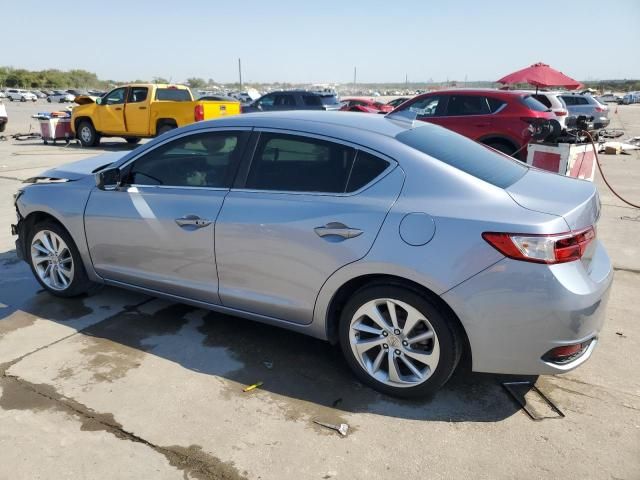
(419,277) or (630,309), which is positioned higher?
(419,277)

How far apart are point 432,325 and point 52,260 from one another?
10.8 ft

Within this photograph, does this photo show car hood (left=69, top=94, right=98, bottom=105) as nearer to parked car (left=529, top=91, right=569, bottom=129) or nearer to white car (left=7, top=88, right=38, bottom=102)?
parked car (left=529, top=91, right=569, bottom=129)

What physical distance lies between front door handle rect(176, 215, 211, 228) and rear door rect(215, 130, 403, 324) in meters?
0.13

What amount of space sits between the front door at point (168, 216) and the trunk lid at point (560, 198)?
1.82 m

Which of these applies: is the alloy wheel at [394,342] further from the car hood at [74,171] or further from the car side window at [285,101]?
the car side window at [285,101]

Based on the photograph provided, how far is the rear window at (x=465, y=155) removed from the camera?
3016mm

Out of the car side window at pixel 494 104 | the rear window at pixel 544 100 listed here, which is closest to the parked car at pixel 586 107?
the rear window at pixel 544 100

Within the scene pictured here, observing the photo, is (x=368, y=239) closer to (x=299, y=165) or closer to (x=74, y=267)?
(x=299, y=165)

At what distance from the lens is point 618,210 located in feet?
25.3

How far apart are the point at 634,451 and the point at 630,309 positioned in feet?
6.46

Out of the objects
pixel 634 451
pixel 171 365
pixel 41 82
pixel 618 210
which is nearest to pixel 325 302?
pixel 171 365

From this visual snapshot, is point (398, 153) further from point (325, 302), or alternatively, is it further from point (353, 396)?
point (353, 396)

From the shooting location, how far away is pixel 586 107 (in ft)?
70.1

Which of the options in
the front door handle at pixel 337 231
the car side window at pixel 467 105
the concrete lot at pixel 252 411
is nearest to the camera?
the concrete lot at pixel 252 411
